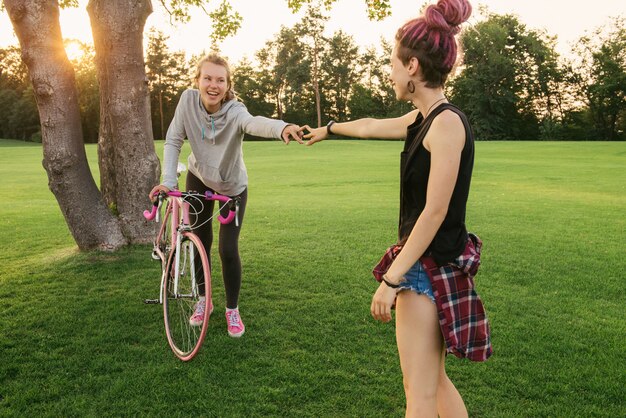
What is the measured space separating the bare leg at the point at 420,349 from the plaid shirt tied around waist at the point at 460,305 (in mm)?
42

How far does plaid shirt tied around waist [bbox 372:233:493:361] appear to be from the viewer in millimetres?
Answer: 1975

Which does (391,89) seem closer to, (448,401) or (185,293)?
(185,293)

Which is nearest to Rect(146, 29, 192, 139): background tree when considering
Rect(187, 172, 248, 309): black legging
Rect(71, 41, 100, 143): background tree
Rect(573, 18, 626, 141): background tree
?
Rect(71, 41, 100, 143): background tree

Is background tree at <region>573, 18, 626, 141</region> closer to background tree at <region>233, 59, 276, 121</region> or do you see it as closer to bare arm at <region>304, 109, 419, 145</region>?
background tree at <region>233, 59, 276, 121</region>

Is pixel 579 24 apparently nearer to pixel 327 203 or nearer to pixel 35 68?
pixel 327 203

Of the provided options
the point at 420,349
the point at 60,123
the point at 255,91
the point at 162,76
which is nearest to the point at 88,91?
the point at 162,76

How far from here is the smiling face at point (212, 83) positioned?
13.0 ft

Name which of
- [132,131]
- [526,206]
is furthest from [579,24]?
[132,131]

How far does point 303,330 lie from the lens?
14.6 ft

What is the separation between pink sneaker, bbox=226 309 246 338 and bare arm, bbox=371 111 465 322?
267 centimetres

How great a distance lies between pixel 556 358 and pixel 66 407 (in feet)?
10.9

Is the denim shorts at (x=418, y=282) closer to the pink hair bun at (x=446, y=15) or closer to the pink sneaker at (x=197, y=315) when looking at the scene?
the pink hair bun at (x=446, y=15)

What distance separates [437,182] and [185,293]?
2850mm

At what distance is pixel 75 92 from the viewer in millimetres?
6676
